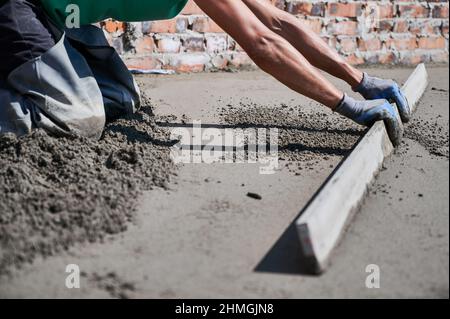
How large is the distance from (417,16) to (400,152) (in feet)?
8.18

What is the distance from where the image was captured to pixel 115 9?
2445mm

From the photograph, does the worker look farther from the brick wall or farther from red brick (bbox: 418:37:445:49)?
red brick (bbox: 418:37:445:49)

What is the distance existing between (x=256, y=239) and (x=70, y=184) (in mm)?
701

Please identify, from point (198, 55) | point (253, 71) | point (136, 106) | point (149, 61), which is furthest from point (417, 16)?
point (136, 106)

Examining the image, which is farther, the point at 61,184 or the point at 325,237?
the point at 61,184

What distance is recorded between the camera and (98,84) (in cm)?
271

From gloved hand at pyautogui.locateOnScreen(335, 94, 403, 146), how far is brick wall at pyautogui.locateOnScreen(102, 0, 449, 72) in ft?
5.70

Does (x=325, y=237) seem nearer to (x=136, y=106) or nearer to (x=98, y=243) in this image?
(x=98, y=243)

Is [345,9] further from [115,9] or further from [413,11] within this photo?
[115,9]

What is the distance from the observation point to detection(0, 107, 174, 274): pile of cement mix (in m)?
1.66

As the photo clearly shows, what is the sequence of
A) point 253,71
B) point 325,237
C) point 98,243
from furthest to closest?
point 253,71, point 98,243, point 325,237

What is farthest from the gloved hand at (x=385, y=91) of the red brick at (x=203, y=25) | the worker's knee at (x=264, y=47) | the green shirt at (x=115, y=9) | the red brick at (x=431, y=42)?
the red brick at (x=431, y=42)

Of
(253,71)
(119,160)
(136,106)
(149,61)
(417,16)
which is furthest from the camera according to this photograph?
(417,16)

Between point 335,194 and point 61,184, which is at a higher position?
point 335,194
